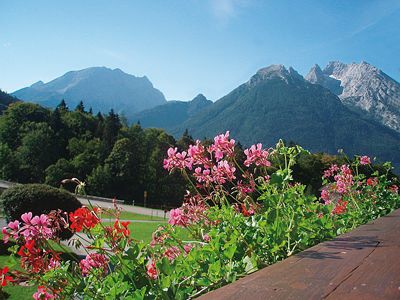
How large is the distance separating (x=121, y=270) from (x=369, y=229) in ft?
4.60

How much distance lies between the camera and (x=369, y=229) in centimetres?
216

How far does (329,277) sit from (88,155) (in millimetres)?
58364

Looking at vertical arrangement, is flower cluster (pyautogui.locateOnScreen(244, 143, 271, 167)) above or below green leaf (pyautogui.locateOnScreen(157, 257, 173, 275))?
above

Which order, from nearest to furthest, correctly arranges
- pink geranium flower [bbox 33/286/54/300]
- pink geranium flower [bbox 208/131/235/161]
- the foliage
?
the foliage, pink geranium flower [bbox 33/286/54/300], pink geranium flower [bbox 208/131/235/161]

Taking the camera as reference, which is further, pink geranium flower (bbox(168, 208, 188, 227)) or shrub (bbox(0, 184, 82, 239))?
shrub (bbox(0, 184, 82, 239))

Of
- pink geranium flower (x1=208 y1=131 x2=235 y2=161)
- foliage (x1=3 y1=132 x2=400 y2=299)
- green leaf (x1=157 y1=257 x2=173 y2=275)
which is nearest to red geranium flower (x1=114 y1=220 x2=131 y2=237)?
foliage (x1=3 y1=132 x2=400 y2=299)

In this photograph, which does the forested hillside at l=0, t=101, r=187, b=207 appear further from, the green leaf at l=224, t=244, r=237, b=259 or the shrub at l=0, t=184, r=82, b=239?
the green leaf at l=224, t=244, r=237, b=259

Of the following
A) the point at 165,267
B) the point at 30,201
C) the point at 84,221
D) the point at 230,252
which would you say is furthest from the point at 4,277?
the point at 30,201

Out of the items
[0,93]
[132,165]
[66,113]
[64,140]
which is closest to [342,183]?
[132,165]

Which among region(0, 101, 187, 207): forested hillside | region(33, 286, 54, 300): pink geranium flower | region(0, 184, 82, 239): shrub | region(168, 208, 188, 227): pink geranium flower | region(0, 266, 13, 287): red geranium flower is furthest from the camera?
region(0, 101, 187, 207): forested hillside

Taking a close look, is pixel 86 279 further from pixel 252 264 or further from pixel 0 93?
pixel 0 93

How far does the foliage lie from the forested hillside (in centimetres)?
5007

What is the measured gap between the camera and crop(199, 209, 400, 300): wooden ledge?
919mm

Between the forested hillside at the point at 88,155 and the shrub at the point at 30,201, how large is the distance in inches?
1514
